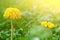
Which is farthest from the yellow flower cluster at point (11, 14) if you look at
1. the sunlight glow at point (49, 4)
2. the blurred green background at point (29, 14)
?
the sunlight glow at point (49, 4)

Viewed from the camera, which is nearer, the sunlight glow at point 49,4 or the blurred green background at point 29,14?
the blurred green background at point 29,14

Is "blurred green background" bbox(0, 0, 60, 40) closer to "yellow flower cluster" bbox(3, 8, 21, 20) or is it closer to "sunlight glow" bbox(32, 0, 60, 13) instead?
"sunlight glow" bbox(32, 0, 60, 13)

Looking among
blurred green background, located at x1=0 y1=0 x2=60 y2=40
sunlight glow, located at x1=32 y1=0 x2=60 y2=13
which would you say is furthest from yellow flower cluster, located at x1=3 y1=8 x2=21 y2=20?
sunlight glow, located at x1=32 y1=0 x2=60 y2=13

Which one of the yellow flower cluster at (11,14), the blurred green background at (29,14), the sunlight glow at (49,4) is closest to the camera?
the yellow flower cluster at (11,14)

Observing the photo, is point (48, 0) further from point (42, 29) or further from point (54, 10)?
point (42, 29)

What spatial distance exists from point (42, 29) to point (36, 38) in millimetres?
67

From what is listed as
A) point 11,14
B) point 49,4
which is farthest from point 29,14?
point 11,14

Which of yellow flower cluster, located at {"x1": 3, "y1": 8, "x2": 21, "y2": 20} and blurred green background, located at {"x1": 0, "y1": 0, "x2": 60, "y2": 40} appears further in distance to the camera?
blurred green background, located at {"x1": 0, "y1": 0, "x2": 60, "y2": 40}

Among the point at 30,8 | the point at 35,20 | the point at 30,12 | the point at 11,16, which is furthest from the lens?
the point at 30,8

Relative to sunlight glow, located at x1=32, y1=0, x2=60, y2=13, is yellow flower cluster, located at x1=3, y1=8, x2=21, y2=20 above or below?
below

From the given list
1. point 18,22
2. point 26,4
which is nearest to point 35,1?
point 26,4

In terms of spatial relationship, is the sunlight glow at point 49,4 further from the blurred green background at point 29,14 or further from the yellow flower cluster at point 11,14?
the yellow flower cluster at point 11,14

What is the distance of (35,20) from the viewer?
9.67ft

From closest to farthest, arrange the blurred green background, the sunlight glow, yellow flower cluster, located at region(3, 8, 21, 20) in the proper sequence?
1. yellow flower cluster, located at region(3, 8, 21, 20)
2. the blurred green background
3. the sunlight glow
